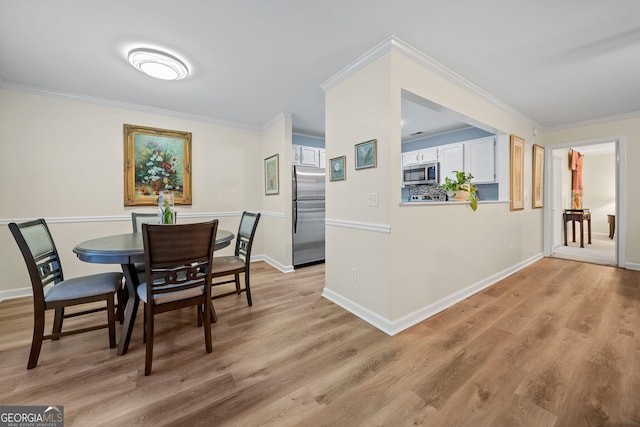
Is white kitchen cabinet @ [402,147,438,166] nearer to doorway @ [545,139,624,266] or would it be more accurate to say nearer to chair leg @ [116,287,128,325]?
doorway @ [545,139,624,266]

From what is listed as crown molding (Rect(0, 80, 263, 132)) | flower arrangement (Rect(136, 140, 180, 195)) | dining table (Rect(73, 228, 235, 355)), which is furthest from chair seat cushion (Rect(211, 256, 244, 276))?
crown molding (Rect(0, 80, 263, 132))

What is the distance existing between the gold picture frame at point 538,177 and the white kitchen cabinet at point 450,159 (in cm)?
115

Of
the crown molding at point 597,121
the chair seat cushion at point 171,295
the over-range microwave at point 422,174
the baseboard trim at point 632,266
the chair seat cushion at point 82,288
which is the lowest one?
the baseboard trim at point 632,266

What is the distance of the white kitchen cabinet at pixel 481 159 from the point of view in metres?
4.10

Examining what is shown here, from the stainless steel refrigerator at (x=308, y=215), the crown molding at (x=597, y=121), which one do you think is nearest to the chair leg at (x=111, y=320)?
the stainless steel refrigerator at (x=308, y=215)

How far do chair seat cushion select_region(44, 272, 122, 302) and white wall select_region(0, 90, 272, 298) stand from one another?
5.80ft

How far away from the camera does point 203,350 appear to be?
6.07ft

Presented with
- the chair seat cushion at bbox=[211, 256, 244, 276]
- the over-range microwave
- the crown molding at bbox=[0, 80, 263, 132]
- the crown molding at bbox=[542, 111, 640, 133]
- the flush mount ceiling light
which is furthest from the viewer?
the over-range microwave

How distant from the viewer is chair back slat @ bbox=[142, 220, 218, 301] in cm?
155

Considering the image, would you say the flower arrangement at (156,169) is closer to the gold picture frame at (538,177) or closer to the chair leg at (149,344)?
the chair leg at (149,344)

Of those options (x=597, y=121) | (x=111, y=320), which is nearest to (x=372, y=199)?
(x=111, y=320)

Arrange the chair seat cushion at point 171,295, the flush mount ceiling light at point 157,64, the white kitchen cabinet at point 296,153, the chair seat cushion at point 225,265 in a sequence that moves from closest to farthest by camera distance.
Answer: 1. the chair seat cushion at point 171,295
2. the flush mount ceiling light at point 157,64
3. the chair seat cushion at point 225,265
4. the white kitchen cabinet at point 296,153

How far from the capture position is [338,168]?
104 inches

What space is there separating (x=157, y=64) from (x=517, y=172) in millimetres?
4735
